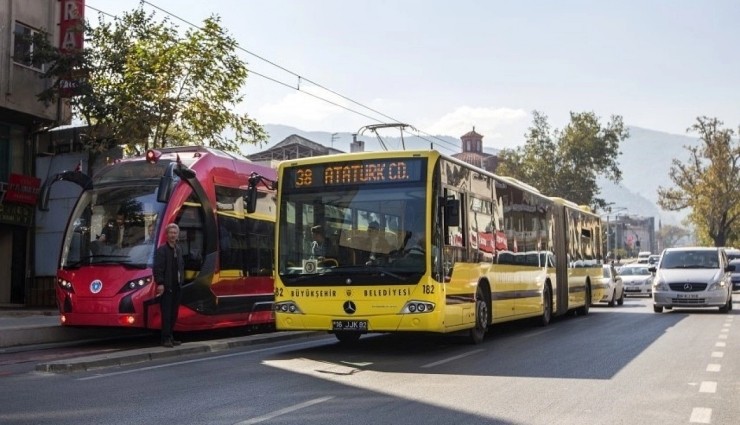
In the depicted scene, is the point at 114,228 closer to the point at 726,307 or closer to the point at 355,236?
the point at 355,236

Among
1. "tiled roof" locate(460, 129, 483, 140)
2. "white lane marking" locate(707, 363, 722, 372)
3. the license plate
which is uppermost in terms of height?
"tiled roof" locate(460, 129, 483, 140)

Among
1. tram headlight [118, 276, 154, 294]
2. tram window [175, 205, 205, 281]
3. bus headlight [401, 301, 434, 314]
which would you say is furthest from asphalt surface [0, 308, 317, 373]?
bus headlight [401, 301, 434, 314]

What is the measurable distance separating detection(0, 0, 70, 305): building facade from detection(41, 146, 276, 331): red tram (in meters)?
13.2

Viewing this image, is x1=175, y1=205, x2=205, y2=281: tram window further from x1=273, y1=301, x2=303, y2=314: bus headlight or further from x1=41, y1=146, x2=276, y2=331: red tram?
x1=273, y1=301, x2=303, y2=314: bus headlight

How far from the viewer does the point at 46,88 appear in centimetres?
2781

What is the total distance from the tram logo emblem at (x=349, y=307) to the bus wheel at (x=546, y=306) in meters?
7.84

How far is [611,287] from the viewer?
29609 millimetres

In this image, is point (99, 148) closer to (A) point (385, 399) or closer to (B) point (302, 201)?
(B) point (302, 201)

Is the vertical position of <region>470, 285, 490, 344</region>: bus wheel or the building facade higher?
the building facade

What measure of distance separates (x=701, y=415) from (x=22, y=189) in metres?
25.7

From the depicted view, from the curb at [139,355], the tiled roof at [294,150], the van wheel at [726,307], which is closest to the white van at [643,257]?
the tiled roof at [294,150]

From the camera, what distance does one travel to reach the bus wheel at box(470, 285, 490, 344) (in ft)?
46.1

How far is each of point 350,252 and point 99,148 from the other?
50.4 ft

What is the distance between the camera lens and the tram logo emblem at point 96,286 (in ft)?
46.6
